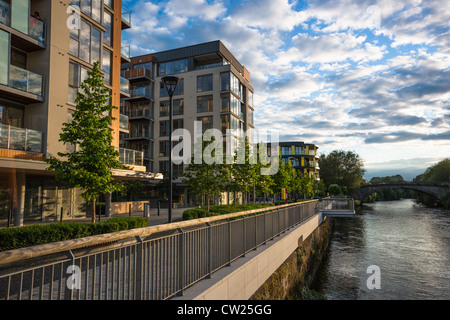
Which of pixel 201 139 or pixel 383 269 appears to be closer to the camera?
pixel 383 269

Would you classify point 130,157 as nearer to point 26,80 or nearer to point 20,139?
point 20,139

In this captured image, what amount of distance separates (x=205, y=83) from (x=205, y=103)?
2779mm

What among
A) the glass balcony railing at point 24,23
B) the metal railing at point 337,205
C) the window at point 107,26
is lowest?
the metal railing at point 337,205

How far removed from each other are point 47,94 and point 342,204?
1013 inches

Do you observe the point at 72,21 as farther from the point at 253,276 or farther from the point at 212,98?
the point at 212,98

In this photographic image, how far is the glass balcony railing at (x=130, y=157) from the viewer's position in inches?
929

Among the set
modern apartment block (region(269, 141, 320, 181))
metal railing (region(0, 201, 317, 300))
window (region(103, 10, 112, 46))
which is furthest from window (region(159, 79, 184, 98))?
modern apartment block (region(269, 141, 320, 181))

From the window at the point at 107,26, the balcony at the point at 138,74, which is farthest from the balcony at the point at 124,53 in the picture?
the balcony at the point at 138,74

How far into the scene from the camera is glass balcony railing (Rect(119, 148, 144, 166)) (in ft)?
77.4

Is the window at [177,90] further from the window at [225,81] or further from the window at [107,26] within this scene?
the window at [107,26]

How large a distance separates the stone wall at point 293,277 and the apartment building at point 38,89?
13.0 metres

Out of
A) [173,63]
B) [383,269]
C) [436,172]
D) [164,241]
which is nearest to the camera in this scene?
[164,241]

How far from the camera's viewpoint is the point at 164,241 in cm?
464

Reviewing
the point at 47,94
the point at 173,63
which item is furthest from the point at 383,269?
Result: the point at 173,63
